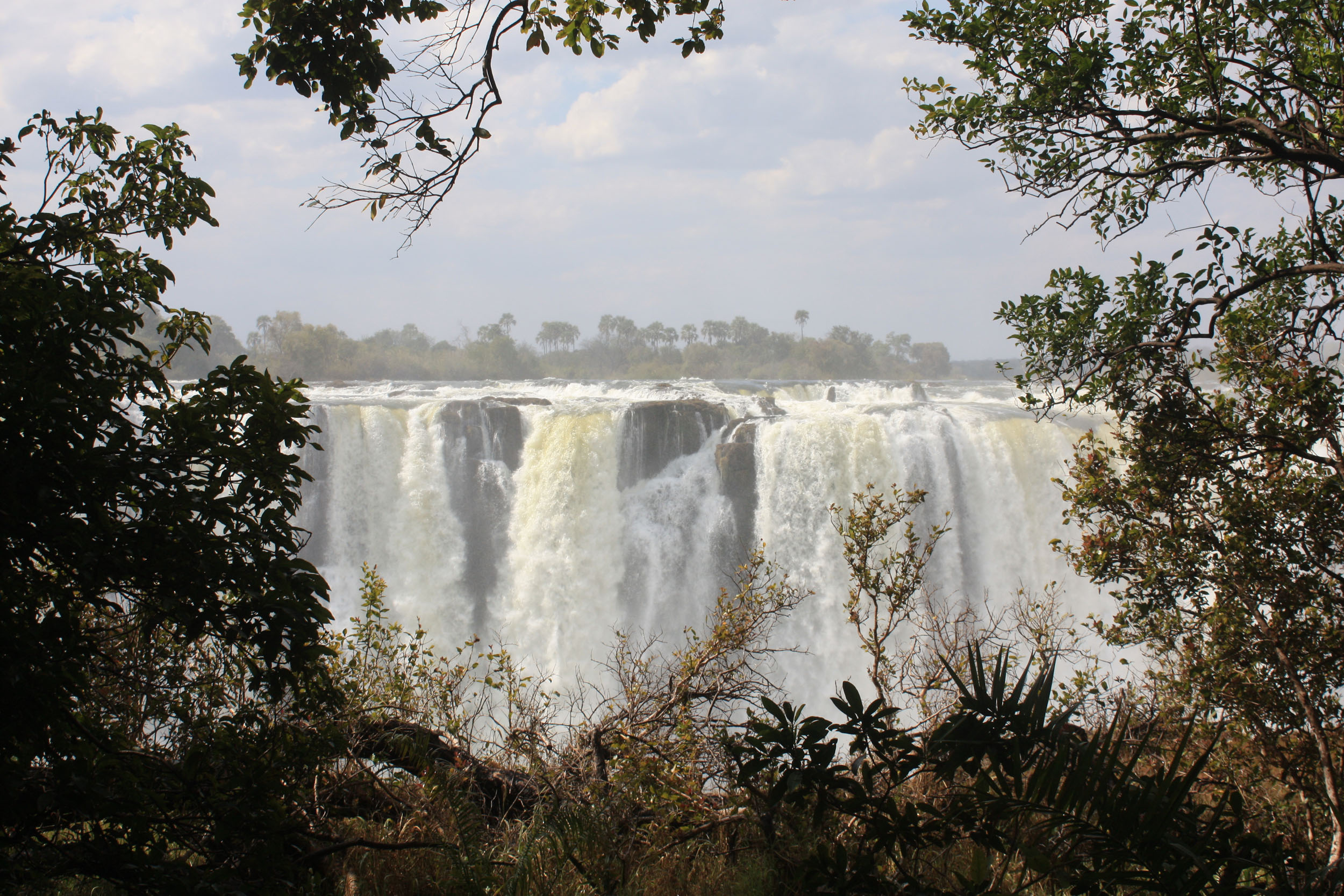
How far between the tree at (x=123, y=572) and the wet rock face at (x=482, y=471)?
1371 cm

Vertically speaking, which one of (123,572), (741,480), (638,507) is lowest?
(638,507)

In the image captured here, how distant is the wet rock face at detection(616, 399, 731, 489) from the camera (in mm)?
16562

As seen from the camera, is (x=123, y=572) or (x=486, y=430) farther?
(x=486, y=430)

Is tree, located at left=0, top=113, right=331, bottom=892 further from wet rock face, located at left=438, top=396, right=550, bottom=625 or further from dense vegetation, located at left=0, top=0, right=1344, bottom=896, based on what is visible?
wet rock face, located at left=438, top=396, right=550, bottom=625

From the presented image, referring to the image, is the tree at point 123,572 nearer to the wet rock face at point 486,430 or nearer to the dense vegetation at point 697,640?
the dense vegetation at point 697,640

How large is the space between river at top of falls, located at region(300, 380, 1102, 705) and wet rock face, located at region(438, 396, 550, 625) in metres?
0.03

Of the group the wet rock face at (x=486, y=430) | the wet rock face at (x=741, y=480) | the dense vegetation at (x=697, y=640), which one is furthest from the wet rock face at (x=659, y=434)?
the dense vegetation at (x=697, y=640)

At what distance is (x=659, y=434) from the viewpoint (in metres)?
16.7

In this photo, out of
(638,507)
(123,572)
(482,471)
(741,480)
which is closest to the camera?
(123,572)

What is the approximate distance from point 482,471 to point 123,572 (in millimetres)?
14814

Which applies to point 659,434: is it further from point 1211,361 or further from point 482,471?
point 1211,361

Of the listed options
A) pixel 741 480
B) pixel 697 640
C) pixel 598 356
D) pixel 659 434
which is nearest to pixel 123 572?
pixel 697 640

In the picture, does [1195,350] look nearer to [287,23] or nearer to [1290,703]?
[1290,703]

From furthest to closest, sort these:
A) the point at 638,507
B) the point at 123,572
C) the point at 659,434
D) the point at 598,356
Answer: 1. the point at 598,356
2. the point at 659,434
3. the point at 638,507
4. the point at 123,572
